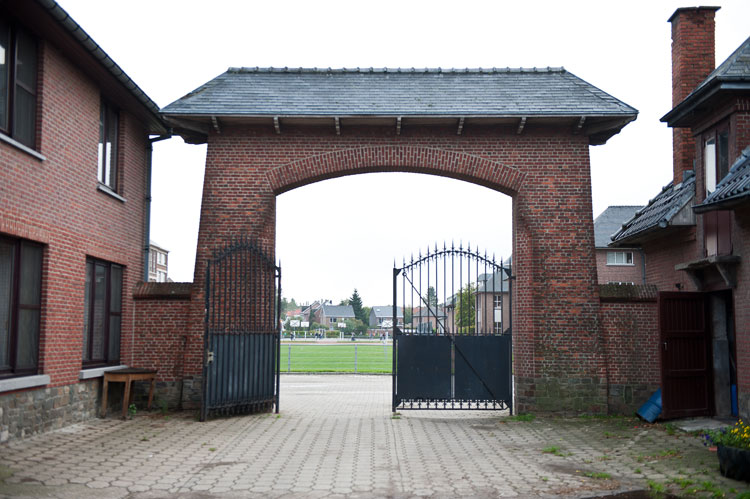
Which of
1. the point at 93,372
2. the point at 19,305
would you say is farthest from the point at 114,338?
the point at 19,305

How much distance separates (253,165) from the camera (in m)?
13.7

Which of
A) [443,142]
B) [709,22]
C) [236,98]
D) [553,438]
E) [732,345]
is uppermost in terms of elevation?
[709,22]

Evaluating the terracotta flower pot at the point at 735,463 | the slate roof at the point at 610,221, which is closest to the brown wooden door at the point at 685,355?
the terracotta flower pot at the point at 735,463

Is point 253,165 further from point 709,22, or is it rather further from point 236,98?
point 709,22

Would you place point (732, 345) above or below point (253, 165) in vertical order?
below

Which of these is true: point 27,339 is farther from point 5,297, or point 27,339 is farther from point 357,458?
point 357,458

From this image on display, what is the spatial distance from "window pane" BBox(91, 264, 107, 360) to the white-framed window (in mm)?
33499

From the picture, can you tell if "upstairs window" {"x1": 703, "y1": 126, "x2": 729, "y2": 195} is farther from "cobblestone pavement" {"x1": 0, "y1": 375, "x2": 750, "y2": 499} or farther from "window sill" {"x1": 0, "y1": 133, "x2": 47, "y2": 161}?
"window sill" {"x1": 0, "y1": 133, "x2": 47, "y2": 161}

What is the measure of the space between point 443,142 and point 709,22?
627cm

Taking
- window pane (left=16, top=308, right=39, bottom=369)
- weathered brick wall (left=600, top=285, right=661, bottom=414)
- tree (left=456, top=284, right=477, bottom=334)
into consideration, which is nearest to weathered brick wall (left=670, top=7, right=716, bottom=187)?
weathered brick wall (left=600, top=285, right=661, bottom=414)

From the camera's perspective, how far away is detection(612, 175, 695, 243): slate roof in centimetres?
1286

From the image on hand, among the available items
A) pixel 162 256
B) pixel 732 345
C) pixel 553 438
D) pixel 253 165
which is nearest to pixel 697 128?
pixel 732 345

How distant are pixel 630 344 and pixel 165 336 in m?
8.97

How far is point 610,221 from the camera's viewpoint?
138 ft
